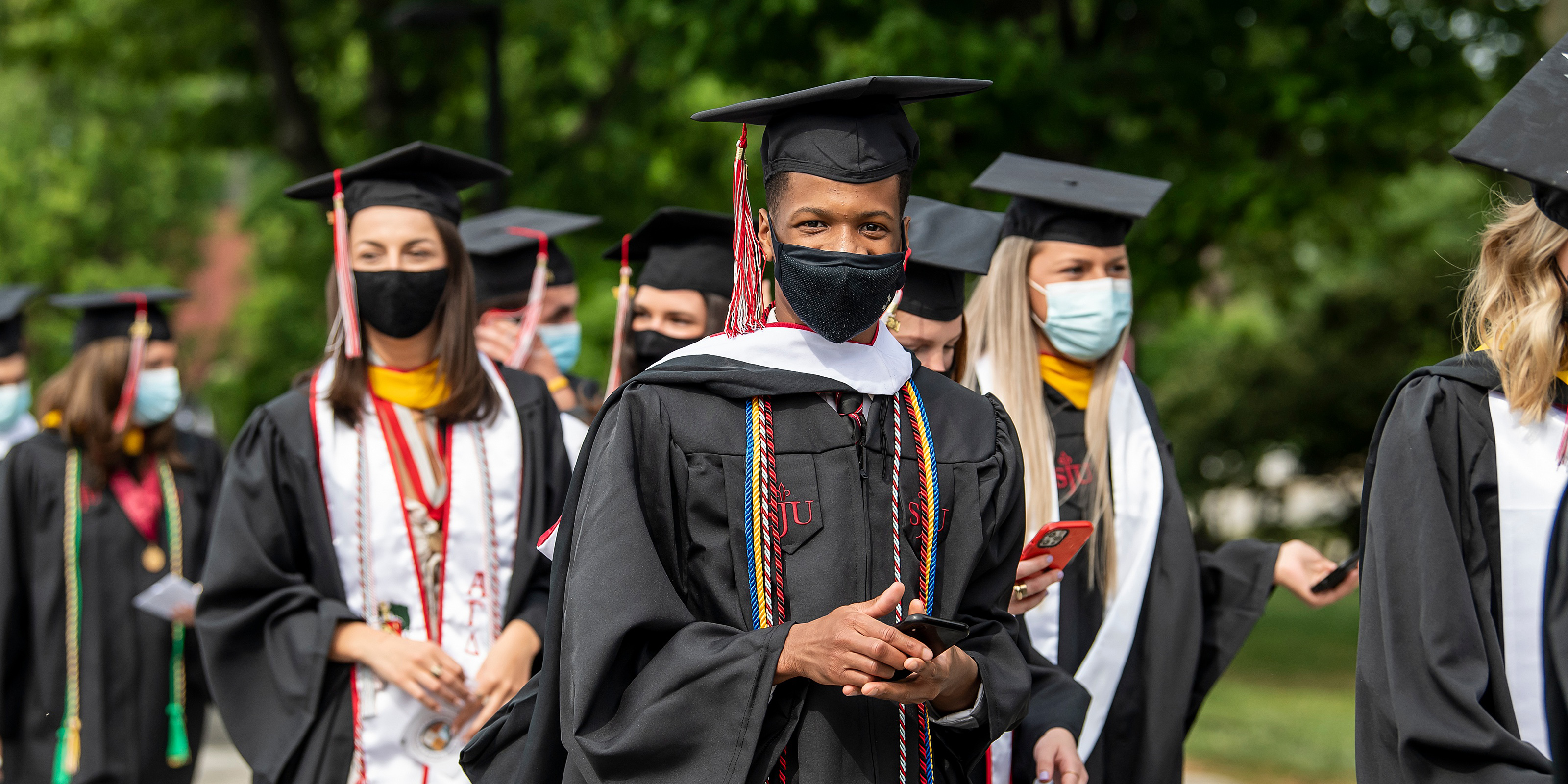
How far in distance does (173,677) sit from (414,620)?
319cm

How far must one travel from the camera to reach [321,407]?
13.4 ft

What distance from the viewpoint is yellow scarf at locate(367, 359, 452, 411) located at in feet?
13.6

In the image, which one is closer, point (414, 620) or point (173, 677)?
point (414, 620)

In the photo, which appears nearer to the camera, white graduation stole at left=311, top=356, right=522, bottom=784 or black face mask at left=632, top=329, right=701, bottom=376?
white graduation stole at left=311, top=356, right=522, bottom=784

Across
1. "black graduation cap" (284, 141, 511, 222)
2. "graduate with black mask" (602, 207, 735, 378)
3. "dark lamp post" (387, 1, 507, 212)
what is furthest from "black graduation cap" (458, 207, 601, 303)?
"dark lamp post" (387, 1, 507, 212)

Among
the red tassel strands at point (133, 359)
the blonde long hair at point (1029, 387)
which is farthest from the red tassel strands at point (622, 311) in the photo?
the red tassel strands at point (133, 359)

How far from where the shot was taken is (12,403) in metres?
7.66

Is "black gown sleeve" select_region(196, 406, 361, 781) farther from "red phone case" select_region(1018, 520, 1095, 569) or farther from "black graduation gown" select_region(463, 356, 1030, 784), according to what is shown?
"red phone case" select_region(1018, 520, 1095, 569)

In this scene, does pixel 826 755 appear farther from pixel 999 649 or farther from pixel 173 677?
pixel 173 677

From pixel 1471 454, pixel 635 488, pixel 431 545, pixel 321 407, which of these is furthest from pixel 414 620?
pixel 1471 454

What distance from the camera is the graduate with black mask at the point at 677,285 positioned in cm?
492

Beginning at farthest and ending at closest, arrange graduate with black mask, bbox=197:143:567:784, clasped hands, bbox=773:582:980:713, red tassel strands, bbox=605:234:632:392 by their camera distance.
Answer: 1. red tassel strands, bbox=605:234:632:392
2. graduate with black mask, bbox=197:143:567:784
3. clasped hands, bbox=773:582:980:713

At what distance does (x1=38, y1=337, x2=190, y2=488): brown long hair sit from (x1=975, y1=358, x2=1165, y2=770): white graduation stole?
4.21 m

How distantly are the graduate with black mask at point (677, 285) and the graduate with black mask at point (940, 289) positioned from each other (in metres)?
1.00
